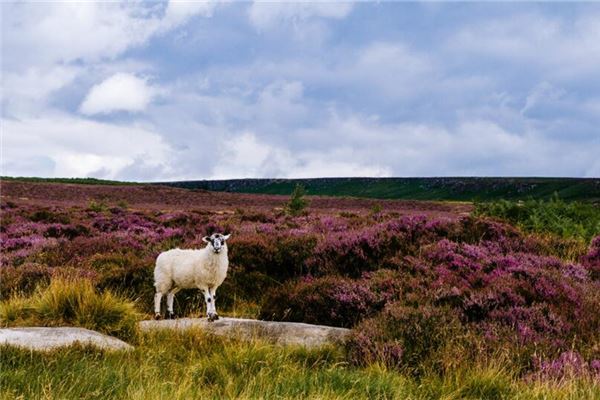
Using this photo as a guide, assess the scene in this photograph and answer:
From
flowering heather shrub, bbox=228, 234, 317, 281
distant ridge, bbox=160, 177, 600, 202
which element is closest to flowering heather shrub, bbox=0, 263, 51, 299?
flowering heather shrub, bbox=228, 234, 317, 281

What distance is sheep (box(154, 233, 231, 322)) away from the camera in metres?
9.19

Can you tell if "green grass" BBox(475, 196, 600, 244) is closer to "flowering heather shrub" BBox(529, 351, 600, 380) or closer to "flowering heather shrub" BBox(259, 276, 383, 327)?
"flowering heather shrub" BBox(259, 276, 383, 327)

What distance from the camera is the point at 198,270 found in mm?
9312

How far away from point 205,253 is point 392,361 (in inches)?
141

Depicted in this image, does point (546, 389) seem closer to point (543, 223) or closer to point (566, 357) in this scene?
point (566, 357)

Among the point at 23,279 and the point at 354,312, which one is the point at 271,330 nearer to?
the point at 354,312

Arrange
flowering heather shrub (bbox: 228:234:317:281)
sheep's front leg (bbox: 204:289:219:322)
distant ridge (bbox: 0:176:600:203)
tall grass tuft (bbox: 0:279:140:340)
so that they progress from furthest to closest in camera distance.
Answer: distant ridge (bbox: 0:176:600:203)
flowering heather shrub (bbox: 228:234:317:281)
sheep's front leg (bbox: 204:289:219:322)
tall grass tuft (bbox: 0:279:140:340)

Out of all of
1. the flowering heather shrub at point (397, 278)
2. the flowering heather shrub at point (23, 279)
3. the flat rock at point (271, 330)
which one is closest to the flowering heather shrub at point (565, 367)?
the flowering heather shrub at point (397, 278)

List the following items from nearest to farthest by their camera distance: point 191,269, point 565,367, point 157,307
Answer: point 565,367
point 191,269
point 157,307

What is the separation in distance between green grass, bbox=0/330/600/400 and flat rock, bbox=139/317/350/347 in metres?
→ 0.61

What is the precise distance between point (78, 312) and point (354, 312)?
13.0ft

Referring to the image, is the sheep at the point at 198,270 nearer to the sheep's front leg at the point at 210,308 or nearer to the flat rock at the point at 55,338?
the sheep's front leg at the point at 210,308

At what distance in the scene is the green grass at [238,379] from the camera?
534 centimetres

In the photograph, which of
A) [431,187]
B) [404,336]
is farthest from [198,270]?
[431,187]
